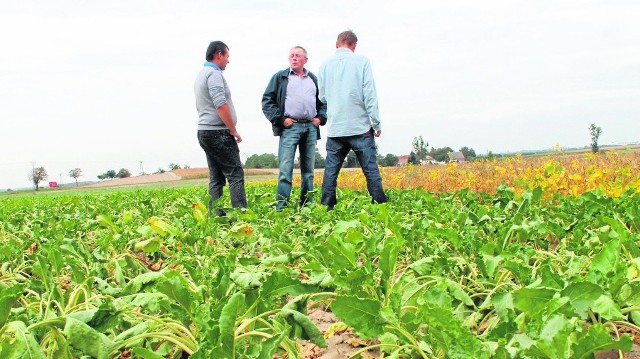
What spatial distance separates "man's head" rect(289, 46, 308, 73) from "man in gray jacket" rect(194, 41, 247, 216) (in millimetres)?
890

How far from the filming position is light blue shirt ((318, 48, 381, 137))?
5.86 metres

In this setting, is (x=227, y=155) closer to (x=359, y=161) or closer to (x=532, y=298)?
(x=359, y=161)

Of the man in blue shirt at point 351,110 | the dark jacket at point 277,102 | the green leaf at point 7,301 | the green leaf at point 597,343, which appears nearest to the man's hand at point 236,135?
the dark jacket at point 277,102

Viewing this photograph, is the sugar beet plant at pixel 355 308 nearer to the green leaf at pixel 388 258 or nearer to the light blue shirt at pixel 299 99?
the green leaf at pixel 388 258

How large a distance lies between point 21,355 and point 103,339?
0.21 meters

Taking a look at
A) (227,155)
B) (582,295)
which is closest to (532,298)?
(582,295)

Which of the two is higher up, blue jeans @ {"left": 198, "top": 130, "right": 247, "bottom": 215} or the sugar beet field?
blue jeans @ {"left": 198, "top": 130, "right": 247, "bottom": 215}

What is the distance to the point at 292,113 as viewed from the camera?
6.26 m

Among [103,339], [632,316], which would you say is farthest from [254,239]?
[632,316]

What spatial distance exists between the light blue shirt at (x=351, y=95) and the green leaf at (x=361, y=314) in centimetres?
444

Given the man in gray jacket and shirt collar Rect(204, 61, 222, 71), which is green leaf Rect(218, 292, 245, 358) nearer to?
the man in gray jacket

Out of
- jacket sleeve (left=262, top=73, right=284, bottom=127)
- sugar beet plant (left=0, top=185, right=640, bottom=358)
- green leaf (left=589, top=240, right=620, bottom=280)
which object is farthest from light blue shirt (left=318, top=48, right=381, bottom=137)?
green leaf (left=589, top=240, right=620, bottom=280)

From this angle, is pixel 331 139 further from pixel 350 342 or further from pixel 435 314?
pixel 435 314

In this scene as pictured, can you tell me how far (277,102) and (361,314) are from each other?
201 inches
